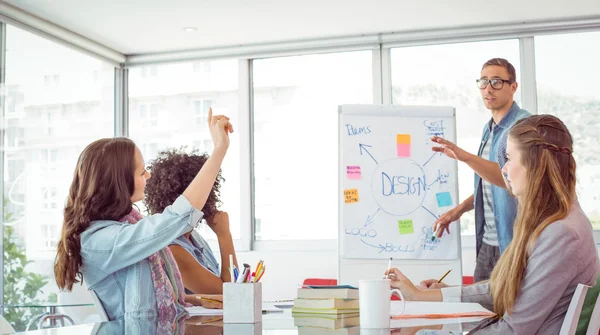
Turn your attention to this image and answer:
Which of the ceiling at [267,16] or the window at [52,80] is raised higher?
the ceiling at [267,16]

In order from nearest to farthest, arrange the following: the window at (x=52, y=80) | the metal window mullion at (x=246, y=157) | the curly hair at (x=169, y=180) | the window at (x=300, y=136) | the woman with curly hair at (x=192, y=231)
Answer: the woman with curly hair at (x=192, y=231)
the curly hair at (x=169, y=180)
the window at (x=52, y=80)
the window at (x=300, y=136)
the metal window mullion at (x=246, y=157)

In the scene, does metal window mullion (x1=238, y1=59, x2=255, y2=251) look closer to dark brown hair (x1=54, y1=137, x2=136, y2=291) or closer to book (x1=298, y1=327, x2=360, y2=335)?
dark brown hair (x1=54, y1=137, x2=136, y2=291)

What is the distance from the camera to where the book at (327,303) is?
1.64 metres

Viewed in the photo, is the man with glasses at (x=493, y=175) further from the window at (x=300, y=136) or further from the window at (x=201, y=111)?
the window at (x=201, y=111)

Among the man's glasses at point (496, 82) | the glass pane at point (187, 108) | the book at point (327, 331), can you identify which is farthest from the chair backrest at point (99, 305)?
the glass pane at point (187, 108)

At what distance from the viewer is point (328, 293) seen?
1667 millimetres

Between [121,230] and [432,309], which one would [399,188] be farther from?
[121,230]

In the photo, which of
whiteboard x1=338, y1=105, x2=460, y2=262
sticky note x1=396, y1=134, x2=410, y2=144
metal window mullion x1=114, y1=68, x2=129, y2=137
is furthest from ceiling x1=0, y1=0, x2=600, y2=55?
sticky note x1=396, y1=134, x2=410, y2=144

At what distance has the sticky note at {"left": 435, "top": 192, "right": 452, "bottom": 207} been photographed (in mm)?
4184

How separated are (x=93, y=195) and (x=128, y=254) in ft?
0.64

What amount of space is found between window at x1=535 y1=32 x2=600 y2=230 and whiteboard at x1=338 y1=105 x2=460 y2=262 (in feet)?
3.99

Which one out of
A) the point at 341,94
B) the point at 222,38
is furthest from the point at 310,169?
the point at 222,38

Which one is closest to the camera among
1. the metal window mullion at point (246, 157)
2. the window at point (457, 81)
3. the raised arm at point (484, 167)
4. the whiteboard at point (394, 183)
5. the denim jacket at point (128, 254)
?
the denim jacket at point (128, 254)

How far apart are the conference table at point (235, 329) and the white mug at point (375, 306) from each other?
0.03 m
